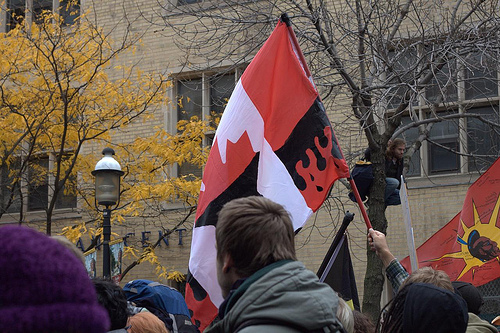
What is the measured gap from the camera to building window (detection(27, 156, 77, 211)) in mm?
14172

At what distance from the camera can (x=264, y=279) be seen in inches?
99.4

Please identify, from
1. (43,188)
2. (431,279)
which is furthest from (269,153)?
(43,188)

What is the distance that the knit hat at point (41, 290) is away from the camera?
1.68m

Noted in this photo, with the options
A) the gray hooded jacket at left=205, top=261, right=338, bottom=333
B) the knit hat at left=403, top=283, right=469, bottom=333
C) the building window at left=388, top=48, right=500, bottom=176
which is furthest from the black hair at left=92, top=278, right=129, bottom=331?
the building window at left=388, top=48, right=500, bottom=176

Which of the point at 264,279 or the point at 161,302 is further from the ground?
the point at 264,279

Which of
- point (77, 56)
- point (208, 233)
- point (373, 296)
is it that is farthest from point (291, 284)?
point (77, 56)

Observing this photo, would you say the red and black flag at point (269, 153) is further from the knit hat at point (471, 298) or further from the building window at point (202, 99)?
the building window at point (202, 99)

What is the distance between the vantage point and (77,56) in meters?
13.4

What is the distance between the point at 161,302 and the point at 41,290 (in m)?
3.61

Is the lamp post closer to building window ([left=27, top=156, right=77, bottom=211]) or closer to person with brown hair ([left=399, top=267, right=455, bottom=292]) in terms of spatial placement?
building window ([left=27, top=156, right=77, bottom=211])

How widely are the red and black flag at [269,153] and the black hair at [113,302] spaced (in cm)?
73

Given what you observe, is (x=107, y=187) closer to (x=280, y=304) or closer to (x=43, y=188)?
(x=43, y=188)

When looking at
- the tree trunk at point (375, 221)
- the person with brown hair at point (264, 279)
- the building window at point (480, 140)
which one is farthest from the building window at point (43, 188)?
the person with brown hair at point (264, 279)

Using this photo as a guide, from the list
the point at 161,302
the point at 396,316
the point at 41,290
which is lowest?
the point at 161,302
